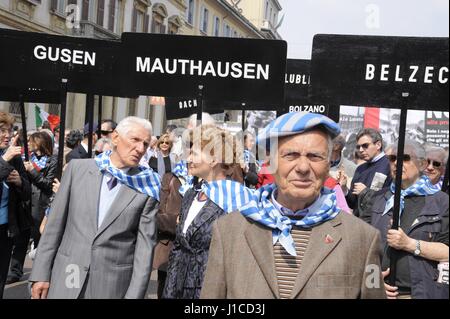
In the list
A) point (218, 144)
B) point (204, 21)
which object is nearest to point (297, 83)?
point (218, 144)

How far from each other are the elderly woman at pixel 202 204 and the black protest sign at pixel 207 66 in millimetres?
798

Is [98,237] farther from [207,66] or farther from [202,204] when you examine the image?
[207,66]

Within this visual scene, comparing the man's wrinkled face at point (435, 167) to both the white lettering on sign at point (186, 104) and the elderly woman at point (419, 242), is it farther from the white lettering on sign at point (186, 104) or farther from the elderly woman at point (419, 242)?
the white lettering on sign at point (186, 104)

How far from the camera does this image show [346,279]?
7.72 ft

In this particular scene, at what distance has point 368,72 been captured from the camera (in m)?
3.96

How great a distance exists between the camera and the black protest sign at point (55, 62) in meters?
4.92

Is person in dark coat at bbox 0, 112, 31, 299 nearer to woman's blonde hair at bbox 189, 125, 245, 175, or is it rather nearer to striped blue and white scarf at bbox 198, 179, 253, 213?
woman's blonde hair at bbox 189, 125, 245, 175

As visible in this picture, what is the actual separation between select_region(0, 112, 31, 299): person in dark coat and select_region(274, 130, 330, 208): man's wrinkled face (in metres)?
3.56

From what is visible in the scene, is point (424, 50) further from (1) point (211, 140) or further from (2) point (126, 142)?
(2) point (126, 142)

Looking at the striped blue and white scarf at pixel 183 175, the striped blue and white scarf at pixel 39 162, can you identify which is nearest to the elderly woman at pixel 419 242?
the striped blue and white scarf at pixel 183 175

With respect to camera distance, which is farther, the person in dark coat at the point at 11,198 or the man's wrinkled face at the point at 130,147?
the person in dark coat at the point at 11,198

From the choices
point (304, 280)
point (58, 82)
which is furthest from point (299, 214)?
point (58, 82)

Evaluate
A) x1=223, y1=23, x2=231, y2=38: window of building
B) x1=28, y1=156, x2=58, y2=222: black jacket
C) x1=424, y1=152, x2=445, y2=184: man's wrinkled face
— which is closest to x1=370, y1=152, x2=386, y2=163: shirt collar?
x1=424, y1=152, x2=445, y2=184: man's wrinkled face

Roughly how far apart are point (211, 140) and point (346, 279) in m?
1.80
